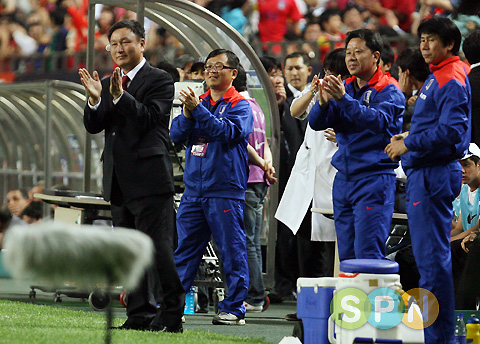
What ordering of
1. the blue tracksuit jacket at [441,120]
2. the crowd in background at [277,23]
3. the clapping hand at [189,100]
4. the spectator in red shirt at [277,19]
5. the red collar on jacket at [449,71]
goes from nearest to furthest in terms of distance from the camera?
the blue tracksuit jacket at [441,120] → the red collar on jacket at [449,71] → the clapping hand at [189,100] → the crowd in background at [277,23] → the spectator in red shirt at [277,19]

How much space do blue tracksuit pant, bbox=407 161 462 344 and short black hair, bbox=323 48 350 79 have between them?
2.04 m

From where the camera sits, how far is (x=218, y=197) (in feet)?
22.5

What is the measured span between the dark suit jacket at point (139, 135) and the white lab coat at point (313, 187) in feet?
5.84

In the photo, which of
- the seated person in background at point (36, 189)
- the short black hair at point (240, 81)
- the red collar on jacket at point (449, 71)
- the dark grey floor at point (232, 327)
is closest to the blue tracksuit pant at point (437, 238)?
the red collar on jacket at point (449, 71)

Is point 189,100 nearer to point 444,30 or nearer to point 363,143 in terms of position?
point 363,143

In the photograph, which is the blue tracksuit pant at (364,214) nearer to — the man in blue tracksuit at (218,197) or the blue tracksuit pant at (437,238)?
the blue tracksuit pant at (437,238)

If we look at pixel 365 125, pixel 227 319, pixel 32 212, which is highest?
pixel 365 125

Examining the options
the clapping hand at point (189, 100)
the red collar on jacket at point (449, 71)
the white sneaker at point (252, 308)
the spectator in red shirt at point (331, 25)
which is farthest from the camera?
the spectator in red shirt at point (331, 25)

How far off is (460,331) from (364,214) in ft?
3.13

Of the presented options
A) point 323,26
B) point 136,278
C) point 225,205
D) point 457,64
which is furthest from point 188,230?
point 323,26

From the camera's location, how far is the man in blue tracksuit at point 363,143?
5797mm

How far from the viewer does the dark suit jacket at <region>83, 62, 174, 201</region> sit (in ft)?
19.7

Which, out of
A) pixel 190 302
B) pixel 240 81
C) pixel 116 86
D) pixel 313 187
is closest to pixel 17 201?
pixel 190 302

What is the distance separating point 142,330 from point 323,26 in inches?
353
